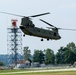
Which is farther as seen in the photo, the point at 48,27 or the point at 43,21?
the point at 48,27

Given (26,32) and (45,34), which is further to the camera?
(45,34)

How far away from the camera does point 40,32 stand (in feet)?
225

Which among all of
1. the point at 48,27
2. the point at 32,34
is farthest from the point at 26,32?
the point at 48,27

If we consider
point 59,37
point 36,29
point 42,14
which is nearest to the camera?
point 42,14

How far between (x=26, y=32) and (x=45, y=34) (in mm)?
5336

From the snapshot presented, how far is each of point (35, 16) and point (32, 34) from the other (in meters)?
3.67

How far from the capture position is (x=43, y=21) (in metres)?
67.1

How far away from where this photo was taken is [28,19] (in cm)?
6638

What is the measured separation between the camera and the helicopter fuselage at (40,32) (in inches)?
2571

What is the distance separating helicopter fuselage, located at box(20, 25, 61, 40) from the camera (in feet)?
214

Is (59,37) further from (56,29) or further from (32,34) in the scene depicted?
(32,34)

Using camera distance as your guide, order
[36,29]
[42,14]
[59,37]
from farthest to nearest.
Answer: [59,37] < [36,29] < [42,14]

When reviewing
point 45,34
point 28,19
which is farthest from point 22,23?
point 45,34

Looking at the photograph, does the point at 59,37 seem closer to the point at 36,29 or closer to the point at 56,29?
the point at 56,29
